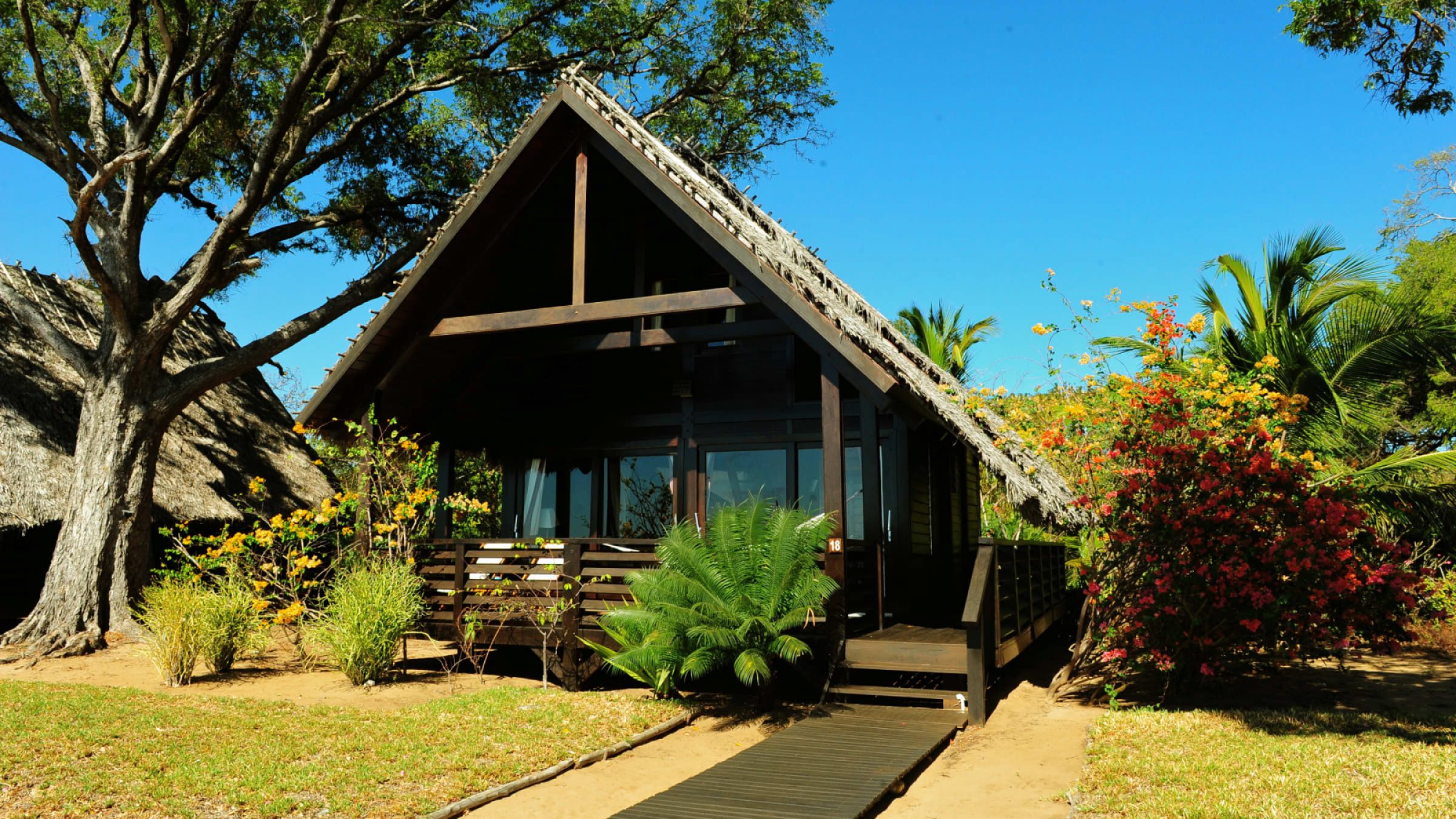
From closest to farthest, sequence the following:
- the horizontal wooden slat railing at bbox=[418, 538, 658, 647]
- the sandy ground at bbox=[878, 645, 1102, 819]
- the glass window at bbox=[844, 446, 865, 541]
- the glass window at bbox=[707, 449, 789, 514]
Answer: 1. the sandy ground at bbox=[878, 645, 1102, 819]
2. the horizontal wooden slat railing at bbox=[418, 538, 658, 647]
3. the glass window at bbox=[844, 446, 865, 541]
4. the glass window at bbox=[707, 449, 789, 514]

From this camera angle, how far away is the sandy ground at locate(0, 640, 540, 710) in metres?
9.63

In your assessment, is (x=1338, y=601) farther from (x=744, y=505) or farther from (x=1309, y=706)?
(x=744, y=505)

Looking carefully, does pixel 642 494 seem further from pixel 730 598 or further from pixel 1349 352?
pixel 1349 352

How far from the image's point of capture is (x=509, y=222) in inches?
467

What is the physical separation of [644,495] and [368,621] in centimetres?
411

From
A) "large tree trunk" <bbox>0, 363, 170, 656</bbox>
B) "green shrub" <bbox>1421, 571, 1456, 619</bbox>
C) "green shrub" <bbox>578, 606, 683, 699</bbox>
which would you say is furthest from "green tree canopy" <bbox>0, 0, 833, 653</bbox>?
"green shrub" <bbox>1421, 571, 1456, 619</bbox>

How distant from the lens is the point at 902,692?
9.01 m

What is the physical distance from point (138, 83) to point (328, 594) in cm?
970

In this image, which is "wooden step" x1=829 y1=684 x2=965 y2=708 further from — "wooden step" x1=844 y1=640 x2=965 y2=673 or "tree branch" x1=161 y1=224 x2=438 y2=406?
"tree branch" x1=161 y1=224 x2=438 y2=406

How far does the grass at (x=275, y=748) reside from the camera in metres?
5.98

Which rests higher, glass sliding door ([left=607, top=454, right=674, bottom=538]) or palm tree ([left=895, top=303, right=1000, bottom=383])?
palm tree ([left=895, top=303, right=1000, bottom=383])

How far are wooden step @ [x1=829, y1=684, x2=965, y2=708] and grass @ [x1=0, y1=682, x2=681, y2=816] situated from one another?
60.7 inches

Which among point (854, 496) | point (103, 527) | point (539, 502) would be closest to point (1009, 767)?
point (854, 496)

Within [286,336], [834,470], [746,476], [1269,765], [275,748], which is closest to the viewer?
[1269,765]
